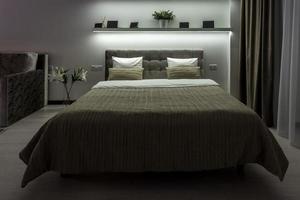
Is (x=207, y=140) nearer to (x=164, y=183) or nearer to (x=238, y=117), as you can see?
(x=238, y=117)

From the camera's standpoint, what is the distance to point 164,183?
9.03ft

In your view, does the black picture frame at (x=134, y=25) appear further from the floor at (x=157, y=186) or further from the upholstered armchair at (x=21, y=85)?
the floor at (x=157, y=186)

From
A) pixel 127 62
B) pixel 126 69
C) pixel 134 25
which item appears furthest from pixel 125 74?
pixel 134 25

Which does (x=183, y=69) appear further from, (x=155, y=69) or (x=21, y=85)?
(x=21, y=85)

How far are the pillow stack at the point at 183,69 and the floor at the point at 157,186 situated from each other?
246cm

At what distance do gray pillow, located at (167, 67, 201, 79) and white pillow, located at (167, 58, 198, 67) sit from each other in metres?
0.14

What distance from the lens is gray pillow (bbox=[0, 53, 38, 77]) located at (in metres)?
5.59

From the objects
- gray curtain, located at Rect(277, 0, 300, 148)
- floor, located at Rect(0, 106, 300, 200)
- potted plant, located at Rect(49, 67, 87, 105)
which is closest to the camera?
floor, located at Rect(0, 106, 300, 200)

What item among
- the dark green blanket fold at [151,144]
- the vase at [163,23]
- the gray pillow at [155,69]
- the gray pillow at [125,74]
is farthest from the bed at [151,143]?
the vase at [163,23]

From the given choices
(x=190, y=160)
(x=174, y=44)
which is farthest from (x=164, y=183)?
(x=174, y=44)

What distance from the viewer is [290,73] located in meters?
3.91

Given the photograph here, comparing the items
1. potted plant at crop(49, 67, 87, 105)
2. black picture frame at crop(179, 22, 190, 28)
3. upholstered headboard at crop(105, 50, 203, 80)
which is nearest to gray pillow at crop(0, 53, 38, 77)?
potted plant at crop(49, 67, 87, 105)

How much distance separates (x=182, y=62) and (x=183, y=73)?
0.35 metres

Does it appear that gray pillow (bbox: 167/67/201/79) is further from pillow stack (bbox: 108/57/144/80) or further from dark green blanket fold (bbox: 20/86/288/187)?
dark green blanket fold (bbox: 20/86/288/187)
